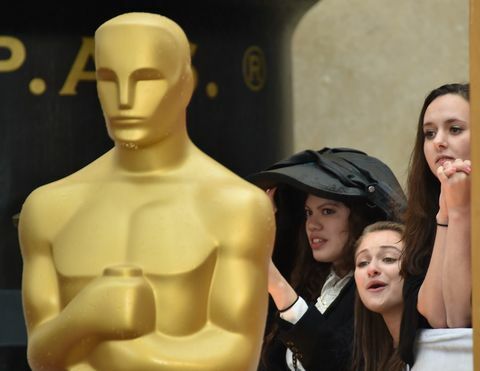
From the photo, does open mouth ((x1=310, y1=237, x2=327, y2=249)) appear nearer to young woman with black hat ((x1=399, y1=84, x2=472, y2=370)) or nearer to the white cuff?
the white cuff

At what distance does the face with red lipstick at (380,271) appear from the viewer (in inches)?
240

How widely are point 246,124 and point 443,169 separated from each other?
9.06ft

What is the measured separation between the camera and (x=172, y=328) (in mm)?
4988

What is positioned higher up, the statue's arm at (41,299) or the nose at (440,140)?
the nose at (440,140)

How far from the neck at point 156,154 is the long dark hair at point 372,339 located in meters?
1.20

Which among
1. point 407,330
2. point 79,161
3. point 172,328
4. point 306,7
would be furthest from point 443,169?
point 306,7

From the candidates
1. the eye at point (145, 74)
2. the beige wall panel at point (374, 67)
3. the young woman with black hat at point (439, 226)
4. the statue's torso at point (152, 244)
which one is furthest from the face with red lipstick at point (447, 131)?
the beige wall panel at point (374, 67)

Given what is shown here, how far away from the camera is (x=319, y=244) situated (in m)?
6.64

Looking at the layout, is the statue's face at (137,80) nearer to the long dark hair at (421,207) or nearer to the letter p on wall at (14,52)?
the long dark hair at (421,207)

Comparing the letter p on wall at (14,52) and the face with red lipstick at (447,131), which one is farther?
the letter p on wall at (14,52)

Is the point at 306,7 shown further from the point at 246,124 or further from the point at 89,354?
the point at 89,354

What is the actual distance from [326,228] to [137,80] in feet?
5.57

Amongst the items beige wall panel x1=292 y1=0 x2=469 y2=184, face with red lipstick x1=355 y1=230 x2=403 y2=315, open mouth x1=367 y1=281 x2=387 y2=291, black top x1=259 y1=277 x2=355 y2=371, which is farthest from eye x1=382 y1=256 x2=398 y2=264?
beige wall panel x1=292 y1=0 x2=469 y2=184

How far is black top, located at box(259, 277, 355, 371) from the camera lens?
6.29 meters
